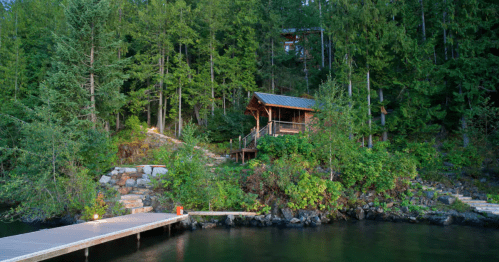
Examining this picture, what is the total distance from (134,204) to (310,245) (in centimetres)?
673

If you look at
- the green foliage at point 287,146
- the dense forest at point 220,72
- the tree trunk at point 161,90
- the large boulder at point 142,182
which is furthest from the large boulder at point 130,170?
the tree trunk at point 161,90

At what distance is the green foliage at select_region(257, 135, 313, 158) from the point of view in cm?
1420

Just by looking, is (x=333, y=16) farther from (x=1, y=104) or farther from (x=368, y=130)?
(x=1, y=104)

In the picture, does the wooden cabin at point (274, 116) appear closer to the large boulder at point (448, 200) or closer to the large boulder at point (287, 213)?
the large boulder at point (287, 213)

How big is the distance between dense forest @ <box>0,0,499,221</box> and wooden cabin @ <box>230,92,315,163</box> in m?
2.24

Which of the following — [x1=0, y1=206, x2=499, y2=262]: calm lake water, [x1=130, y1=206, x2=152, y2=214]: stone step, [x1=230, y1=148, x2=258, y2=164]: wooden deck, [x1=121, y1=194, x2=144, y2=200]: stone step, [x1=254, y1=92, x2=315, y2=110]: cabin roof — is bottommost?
[x1=0, y1=206, x2=499, y2=262]: calm lake water

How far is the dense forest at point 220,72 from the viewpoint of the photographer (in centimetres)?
1414

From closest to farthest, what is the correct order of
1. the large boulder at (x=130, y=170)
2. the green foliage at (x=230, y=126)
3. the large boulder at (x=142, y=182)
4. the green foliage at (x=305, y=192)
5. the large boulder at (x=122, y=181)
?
1. the green foliage at (x=305, y=192)
2. the large boulder at (x=142, y=182)
3. the large boulder at (x=122, y=181)
4. the large boulder at (x=130, y=170)
5. the green foliage at (x=230, y=126)

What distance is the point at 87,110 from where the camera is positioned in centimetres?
1578

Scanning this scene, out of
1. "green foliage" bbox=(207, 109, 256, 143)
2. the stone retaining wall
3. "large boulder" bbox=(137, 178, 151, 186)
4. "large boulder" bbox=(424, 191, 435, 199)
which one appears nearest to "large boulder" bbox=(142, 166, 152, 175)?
the stone retaining wall

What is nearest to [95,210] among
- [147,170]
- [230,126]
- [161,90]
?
[147,170]

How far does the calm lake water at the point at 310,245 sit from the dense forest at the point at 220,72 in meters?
3.83

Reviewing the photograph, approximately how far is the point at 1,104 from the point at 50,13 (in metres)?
10.0

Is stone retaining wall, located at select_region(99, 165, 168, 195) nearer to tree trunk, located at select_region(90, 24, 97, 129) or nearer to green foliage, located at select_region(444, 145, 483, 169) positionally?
tree trunk, located at select_region(90, 24, 97, 129)
